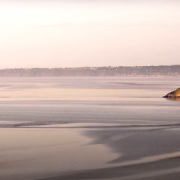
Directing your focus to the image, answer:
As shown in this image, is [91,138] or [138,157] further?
[91,138]

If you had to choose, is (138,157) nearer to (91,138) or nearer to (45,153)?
(45,153)

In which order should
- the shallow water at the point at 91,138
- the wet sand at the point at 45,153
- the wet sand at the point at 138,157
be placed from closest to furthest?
1. the wet sand at the point at 138,157
2. the wet sand at the point at 45,153
3. the shallow water at the point at 91,138

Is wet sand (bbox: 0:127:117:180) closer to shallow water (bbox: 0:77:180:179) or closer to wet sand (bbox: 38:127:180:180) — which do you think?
shallow water (bbox: 0:77:180:179)

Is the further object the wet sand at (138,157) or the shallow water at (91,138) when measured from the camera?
the shallow water at (91,138)

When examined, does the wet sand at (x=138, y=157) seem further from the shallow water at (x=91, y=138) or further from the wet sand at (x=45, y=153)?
the wet sand at (x=45, y=153)

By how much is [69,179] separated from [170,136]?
682 centimetres

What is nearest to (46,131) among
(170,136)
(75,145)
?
(75,145)

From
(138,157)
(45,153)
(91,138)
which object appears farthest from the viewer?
(91,138)

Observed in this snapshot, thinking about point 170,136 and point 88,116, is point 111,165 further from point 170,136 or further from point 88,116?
point 88,116

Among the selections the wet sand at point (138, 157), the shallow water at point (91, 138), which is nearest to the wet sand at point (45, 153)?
the shallow water at point (91, 138)

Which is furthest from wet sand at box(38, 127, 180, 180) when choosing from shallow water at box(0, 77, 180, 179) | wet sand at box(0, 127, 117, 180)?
wet sand at box(0, 127, 117, 180)

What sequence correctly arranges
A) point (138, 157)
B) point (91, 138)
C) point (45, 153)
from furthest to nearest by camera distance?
point (91, 138) < point (45, 153) < point (138, 157)

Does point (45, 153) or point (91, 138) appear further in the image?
point (91, 138)

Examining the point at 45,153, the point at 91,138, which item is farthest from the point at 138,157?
the point at 91,138
